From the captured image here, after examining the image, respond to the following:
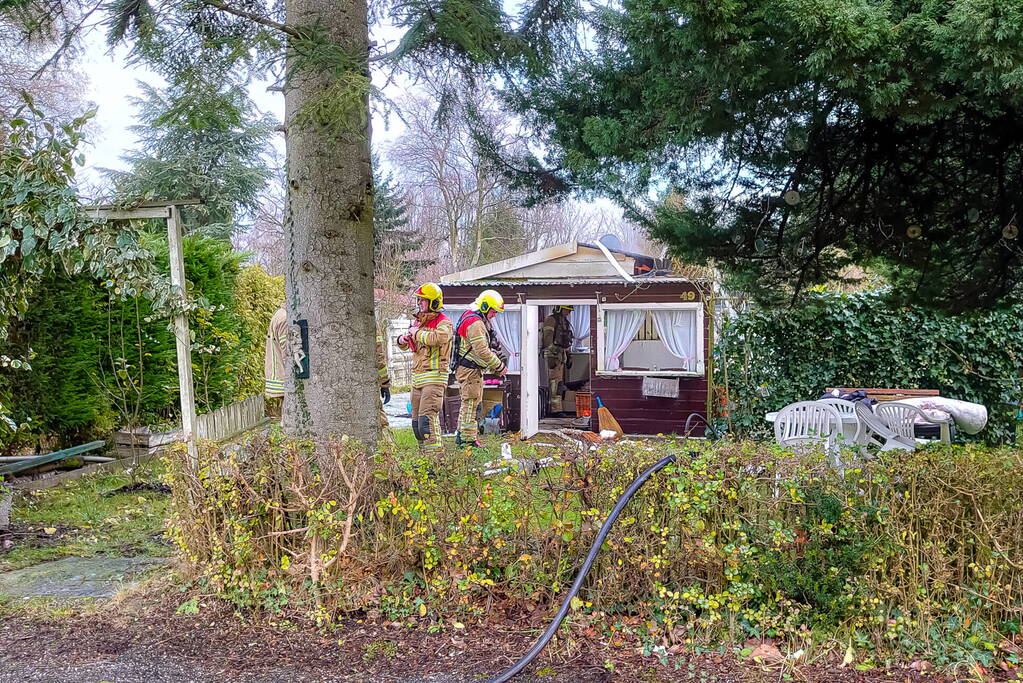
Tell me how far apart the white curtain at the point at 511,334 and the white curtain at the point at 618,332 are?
1.35 m

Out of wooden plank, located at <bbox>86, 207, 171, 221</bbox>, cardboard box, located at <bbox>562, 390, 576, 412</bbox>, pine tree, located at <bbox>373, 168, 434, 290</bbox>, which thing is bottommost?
cardboard box, located at <bbox>562, 390, 576, 412</bbox>

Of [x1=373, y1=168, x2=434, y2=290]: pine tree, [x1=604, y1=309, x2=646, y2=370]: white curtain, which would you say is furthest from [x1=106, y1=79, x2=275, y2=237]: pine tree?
[x1=604, y1=309, x2=646, y2=370]: white curtain

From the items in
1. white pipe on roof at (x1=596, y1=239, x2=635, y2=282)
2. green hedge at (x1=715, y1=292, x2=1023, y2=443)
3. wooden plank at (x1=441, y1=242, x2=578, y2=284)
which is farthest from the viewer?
wooden plank at (x1=441, y1=242, x2=578, y2=284)

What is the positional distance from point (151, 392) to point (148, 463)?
3.26 ft

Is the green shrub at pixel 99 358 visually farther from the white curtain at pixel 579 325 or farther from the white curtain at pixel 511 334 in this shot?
the white curtain at pixel 579 325

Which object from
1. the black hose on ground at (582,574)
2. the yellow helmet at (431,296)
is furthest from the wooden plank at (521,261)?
the black hose on ground at (582,574)

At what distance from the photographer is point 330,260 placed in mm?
4730

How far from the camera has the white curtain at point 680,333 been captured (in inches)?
464

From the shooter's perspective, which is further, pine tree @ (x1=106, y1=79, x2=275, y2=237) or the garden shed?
pine tree @ (x1=106, y1=79, x2=275, y2=237)

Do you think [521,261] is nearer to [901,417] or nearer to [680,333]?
[680,333]

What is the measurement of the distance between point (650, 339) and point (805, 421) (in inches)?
203

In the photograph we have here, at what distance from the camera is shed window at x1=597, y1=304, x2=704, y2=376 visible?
11781 millimetres

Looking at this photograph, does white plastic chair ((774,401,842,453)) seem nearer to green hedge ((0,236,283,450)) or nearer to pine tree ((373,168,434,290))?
green hedge ((0,236,283,450))

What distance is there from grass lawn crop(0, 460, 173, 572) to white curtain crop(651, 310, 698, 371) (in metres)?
7.02
